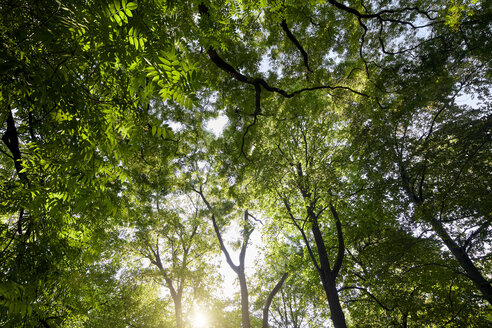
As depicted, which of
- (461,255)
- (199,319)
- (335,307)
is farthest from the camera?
(199,319)

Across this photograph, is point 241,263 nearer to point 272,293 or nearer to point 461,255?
point 272,293

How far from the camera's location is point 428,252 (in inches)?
307

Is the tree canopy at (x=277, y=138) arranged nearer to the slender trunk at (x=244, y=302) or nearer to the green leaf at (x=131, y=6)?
the green leaf at (x=131, y=6)

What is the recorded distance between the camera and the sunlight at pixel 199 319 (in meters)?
18.8

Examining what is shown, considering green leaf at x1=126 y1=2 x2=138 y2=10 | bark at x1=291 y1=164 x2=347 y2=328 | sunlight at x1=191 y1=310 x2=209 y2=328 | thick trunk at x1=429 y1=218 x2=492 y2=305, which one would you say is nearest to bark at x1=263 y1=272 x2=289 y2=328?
bark at x1=291 y1=164 x2=347 y2=328

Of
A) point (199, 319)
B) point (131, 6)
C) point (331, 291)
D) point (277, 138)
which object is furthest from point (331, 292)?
point (199, 319)

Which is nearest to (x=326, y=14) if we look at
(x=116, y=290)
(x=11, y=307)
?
(x=11, y=307)

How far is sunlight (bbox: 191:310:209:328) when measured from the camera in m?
18.8

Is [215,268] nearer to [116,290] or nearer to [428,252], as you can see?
[116,290]

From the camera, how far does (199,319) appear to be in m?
19.0

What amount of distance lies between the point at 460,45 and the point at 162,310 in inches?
852

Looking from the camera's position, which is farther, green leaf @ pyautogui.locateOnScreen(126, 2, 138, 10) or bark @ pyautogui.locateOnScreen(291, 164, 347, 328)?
bark @ pyautogui.locateOnScreen(291, 164, 347, 328)

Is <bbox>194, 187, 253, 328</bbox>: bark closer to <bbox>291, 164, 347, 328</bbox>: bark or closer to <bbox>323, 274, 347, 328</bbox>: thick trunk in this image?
<bbox>291, 164, 347, 328</bbox>: bark

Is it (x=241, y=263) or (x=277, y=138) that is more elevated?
(x=277, y=138)
